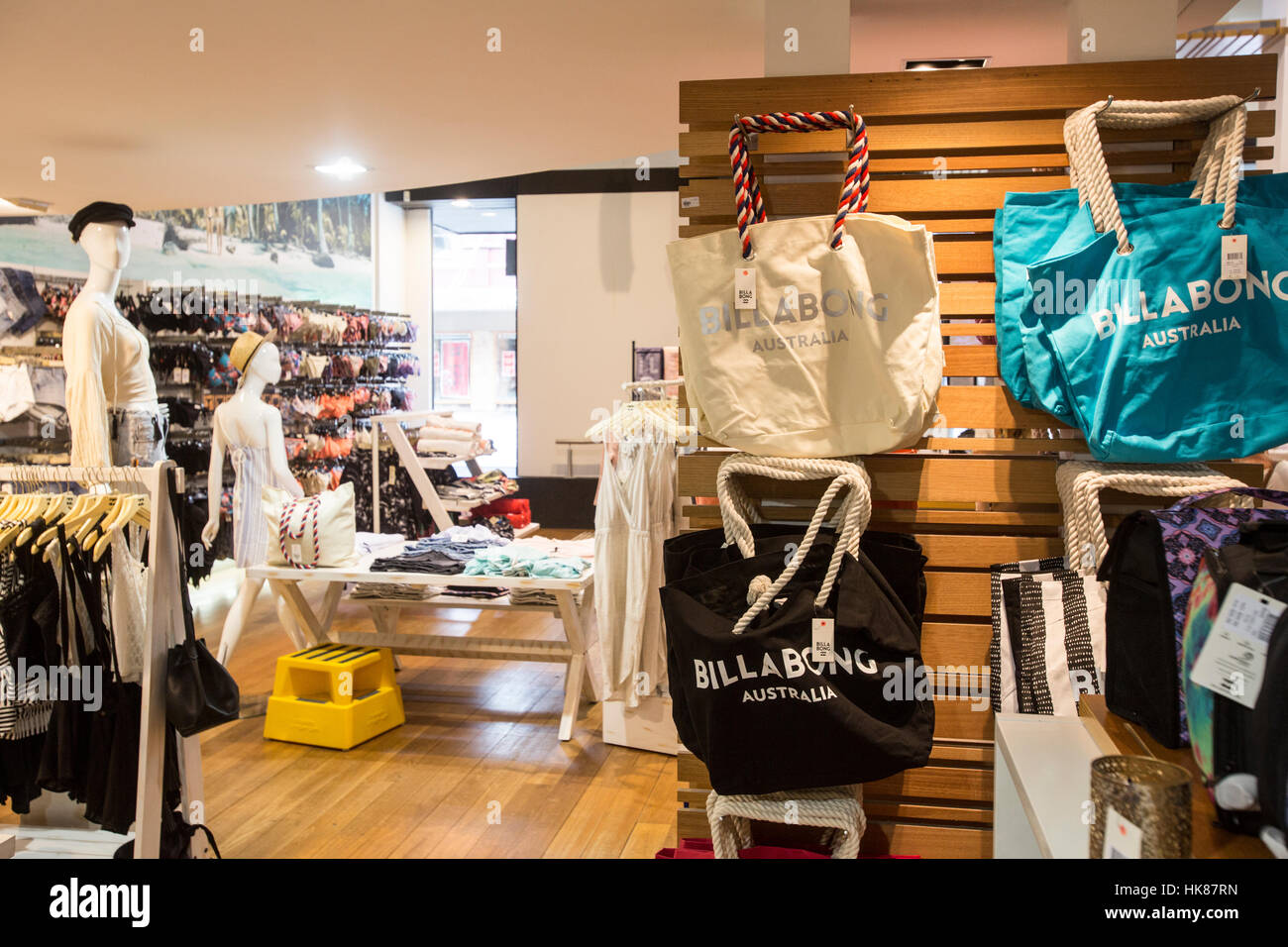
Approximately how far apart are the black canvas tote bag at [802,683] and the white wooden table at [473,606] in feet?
7.56

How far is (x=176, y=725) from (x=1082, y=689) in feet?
7.34

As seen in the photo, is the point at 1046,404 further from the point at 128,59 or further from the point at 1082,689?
the point at 128,59

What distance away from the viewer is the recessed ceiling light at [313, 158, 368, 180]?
533 centimetres

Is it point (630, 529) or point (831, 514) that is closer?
point (831, 514)

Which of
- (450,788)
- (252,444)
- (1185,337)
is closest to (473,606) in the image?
(450,788)

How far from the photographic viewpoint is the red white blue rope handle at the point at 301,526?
182 inches

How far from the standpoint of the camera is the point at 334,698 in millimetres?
4363

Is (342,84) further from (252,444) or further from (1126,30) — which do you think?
(1126,30)

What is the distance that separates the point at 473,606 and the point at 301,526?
902mm

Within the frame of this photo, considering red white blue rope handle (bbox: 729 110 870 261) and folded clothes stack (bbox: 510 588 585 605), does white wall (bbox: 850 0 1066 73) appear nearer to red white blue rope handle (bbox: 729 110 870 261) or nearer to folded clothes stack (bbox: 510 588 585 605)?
red white blue rope handle (bbox: 729 110 870 261)

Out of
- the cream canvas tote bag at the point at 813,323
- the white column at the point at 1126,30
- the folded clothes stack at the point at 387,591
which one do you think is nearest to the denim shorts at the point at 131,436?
the folded clothes stack at the point at 387,591

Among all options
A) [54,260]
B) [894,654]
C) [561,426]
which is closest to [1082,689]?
[894,654]

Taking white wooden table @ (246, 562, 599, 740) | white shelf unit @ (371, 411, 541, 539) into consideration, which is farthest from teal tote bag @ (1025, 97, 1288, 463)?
white shelf unit @ (371, 411, 541, 539)
